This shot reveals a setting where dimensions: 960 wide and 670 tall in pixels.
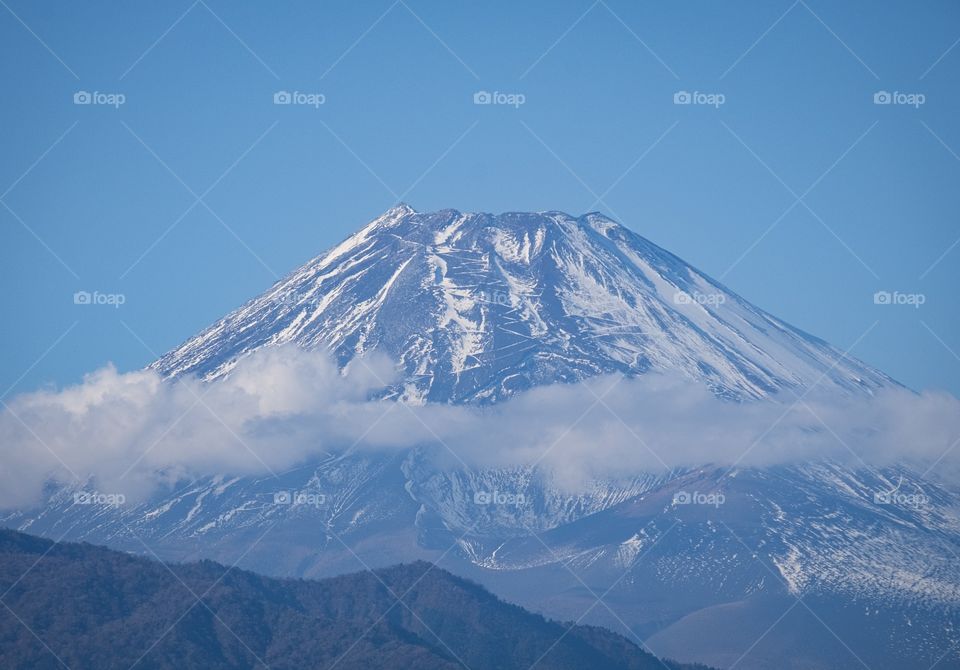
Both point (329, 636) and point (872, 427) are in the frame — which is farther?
point (872, 427)

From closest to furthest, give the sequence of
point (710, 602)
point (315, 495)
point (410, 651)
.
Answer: point (410, 651) < point (710, 602) < point (315, 495)

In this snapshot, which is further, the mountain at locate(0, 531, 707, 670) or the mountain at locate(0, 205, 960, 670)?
the mountain at locate(0, 205, 960, 670)

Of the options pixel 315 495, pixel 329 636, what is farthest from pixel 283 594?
pixel 315 495

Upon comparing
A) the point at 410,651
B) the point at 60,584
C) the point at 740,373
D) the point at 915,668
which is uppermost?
the point at 740,373

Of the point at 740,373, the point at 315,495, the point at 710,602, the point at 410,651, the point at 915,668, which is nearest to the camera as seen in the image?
the point at 410,651

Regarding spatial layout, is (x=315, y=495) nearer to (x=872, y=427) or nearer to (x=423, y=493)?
(x=423, y=493)

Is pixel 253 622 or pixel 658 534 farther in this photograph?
pixel 658 534

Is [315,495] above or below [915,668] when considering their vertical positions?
above

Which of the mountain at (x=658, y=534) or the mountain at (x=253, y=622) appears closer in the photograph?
the mountain at (x=253, y=622)
